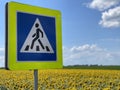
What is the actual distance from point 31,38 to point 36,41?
6 cm

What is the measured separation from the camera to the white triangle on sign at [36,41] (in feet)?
13.9

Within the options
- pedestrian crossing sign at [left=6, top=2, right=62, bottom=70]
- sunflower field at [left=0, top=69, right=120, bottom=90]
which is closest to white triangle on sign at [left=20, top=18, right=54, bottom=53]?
pedestrian crossing sign at [left=6, top=2, right=62, bottom=70]

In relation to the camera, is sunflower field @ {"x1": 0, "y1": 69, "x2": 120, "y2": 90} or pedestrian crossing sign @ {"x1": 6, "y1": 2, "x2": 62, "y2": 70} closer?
pedestrian crossing sign @ {"x1": 6, "y1": 2, "x2": 62, "y2": 70}

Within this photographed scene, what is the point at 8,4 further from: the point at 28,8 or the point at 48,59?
the point at 48,59

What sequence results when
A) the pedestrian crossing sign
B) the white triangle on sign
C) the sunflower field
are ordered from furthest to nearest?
the sunflower field < the white triangle on sign < the pedestrian crossing sign

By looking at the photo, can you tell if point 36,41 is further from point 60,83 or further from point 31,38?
point 60,83

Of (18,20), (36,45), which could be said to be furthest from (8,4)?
(36,45)

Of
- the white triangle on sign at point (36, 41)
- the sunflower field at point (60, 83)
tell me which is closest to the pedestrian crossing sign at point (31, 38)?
the white triangle on sign at point (36, 41)

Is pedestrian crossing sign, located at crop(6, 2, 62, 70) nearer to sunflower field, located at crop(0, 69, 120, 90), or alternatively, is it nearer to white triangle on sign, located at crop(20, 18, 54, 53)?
white triangle on sign, located at crop(20, 18, 54, 53)

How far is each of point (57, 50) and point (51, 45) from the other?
10 cm

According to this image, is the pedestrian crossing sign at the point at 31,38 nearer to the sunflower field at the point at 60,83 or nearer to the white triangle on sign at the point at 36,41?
the white triangle on sign at the point at 36,41

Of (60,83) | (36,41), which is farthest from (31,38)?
Result: (60,83)

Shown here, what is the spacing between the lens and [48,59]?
4410 mm

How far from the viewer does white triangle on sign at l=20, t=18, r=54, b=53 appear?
423 cm
